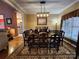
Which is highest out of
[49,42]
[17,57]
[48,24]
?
[48,24]

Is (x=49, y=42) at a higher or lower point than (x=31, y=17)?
lower

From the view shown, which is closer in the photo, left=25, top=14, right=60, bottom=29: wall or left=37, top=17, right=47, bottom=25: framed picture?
left=37, top=17, right=47, bottom=25: framed picture

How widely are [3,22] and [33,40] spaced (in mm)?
3882

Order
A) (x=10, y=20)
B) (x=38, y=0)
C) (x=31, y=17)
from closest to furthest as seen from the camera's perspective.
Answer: (x=38, y=0) → (x=10, y=20) → (x=31, y=17)

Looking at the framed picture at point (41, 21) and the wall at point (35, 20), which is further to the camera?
the wall at point (35, 20)

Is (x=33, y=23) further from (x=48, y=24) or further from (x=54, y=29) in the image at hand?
(x=54, y=29)

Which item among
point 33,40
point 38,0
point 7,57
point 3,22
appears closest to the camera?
point 7,57

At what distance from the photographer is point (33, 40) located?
17.2 feet

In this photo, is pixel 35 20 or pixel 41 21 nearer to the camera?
pixel 41 21

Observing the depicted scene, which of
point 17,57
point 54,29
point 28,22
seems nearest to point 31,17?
point 28,22

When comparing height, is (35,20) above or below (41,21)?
above

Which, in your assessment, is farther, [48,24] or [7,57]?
[48,24]

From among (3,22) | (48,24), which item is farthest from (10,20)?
(48,24)

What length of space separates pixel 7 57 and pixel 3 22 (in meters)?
4.31
